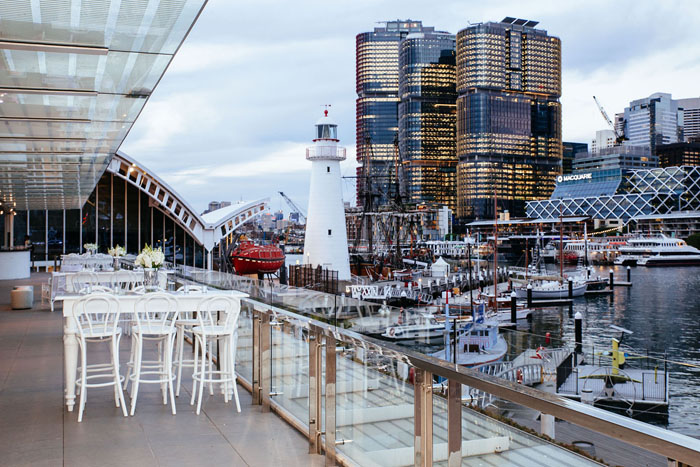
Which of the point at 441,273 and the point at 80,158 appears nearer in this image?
the point at 80,158

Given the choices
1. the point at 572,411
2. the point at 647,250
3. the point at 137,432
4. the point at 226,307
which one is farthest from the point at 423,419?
the point at 647,250

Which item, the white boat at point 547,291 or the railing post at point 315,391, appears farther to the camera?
the white boat at point 547,291

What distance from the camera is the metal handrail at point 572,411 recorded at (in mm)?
1738

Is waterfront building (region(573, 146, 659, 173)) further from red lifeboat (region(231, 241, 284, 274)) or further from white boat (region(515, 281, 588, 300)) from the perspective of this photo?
red lifeboat (region(231, 241, 284, 274))

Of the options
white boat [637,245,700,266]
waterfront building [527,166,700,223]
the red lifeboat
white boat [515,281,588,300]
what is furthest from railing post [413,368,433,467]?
waterfront building [527,166,700,223]

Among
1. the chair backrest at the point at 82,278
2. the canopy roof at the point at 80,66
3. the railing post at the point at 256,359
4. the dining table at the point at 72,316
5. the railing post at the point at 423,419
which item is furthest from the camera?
the chair backrest at the point at 82,278

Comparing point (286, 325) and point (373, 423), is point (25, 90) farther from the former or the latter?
point (373, 423)

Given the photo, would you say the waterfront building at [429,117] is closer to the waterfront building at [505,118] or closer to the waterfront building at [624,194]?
the waterfront building at [505,118]

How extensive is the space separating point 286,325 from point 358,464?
6.09 feet

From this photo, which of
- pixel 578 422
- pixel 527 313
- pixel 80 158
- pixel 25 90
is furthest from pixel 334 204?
pixel 578 422

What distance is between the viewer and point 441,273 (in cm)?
6588

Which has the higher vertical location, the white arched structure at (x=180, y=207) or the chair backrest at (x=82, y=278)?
the white arched structure at (x=180, y=207)

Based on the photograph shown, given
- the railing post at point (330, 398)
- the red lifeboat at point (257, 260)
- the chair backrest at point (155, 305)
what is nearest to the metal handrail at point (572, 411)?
the railing post at point (330, 398)

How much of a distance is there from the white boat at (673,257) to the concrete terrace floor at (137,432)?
335 feet
